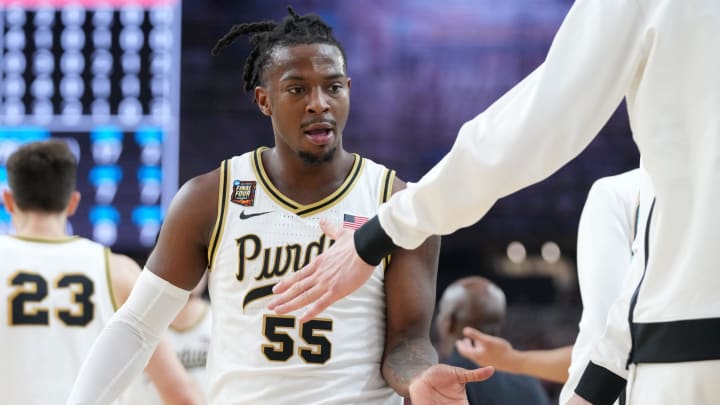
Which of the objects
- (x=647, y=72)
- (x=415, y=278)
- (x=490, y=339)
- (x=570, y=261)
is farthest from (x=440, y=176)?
(x=570, y=261)

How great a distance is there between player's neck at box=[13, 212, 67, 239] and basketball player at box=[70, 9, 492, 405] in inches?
44.1

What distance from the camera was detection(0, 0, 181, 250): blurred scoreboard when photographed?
8.17m

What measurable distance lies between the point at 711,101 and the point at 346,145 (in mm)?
6924

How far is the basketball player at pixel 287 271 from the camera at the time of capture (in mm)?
3049

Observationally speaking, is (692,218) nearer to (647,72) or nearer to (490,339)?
(647,72)

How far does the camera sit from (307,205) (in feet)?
10.6

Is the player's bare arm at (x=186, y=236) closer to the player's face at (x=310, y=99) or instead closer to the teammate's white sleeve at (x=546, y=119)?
the player's face at (x=310, y=99)

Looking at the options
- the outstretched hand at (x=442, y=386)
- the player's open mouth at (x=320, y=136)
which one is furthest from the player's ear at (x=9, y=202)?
the outstretched hand at (x=442, y=386)

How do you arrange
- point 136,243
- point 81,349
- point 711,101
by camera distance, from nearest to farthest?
point 711,101 < point 81,349 < point 136,243

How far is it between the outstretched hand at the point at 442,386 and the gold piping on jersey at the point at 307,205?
2.36 ft

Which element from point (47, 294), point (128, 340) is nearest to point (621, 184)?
point (128, 340)

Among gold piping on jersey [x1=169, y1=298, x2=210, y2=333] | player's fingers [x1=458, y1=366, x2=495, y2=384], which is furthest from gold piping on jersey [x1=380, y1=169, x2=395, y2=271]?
gold piping on jersey [x1=169, y1=298, x2=210, y2=333]

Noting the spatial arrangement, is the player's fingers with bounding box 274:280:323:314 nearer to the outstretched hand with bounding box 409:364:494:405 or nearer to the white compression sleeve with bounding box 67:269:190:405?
the outstretched hand with bounding box 409:364:494:405

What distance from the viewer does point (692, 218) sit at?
1.81 metres
